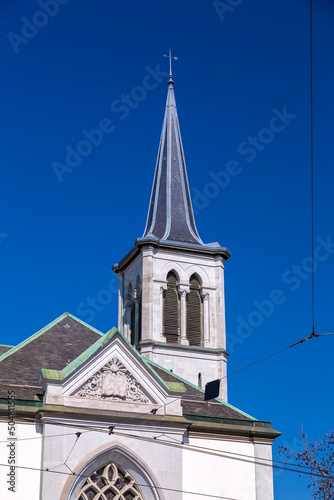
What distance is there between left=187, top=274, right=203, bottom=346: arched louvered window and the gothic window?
74.6 feet

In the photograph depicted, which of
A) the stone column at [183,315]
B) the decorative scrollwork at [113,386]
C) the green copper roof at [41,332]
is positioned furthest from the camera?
the stone column at [183,315]

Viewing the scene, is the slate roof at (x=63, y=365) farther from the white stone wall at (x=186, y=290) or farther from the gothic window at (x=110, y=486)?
the white stone wall at (x=186, y=290)

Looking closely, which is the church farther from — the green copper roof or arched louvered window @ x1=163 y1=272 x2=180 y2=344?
arched louvered window @ x1=163 y1=272 x2=180 y2=344

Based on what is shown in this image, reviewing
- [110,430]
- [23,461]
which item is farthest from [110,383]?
[23,461]

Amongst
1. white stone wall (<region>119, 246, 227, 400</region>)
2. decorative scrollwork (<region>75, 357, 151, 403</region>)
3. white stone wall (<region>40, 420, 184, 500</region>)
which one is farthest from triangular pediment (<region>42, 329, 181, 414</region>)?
white stone wall (<region>119, 246, 227, 400</region>)

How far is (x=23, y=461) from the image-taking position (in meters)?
30.9

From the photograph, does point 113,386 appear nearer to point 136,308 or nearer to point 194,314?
point 194,314

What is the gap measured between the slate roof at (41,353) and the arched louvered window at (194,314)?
16514 mm

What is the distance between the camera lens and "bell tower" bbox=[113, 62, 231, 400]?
176 ft

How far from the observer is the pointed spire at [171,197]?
58.9 metres

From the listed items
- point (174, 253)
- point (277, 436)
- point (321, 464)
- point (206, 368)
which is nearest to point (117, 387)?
point (277, 436)

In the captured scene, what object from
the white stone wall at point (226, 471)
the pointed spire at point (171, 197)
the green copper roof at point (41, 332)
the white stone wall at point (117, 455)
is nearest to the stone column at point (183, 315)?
the pointed spire at point (171, 197)

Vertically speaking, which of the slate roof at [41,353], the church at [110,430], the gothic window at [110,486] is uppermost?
the slate roof at [41,353]

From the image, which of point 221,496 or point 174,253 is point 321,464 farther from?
point 174,253
